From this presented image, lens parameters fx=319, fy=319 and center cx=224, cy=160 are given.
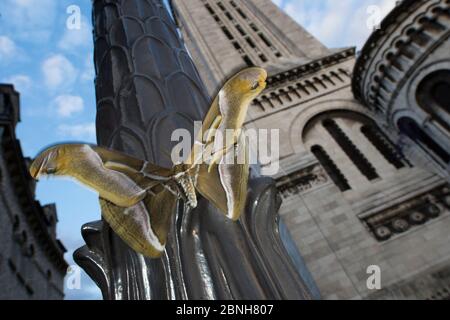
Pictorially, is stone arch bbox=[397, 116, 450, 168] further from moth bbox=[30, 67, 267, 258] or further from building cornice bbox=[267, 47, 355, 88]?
moth bbox=[30, 67, 267, 258]

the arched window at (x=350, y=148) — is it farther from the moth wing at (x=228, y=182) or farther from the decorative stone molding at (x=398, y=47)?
the moth wing at (x=228, y=182)

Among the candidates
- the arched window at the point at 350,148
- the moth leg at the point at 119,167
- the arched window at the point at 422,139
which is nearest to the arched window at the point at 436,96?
the arched window at the point at 422,139

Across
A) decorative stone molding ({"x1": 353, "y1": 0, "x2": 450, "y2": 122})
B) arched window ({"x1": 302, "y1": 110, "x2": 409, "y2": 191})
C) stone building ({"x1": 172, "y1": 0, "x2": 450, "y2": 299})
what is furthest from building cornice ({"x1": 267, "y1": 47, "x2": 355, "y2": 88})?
decorative stone molding ({"x1": 353, "y1": 0, "x2": 450, "y2": 122})

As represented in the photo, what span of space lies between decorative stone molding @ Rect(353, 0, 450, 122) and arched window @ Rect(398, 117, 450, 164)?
2.26ft

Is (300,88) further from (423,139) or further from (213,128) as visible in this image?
(213,128)

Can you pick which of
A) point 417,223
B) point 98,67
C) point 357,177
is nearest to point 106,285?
point 98,67

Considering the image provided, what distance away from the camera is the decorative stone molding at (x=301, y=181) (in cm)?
1130

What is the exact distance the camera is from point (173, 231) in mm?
1453

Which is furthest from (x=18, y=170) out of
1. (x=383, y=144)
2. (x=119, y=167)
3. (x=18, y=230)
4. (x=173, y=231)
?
(x=173, y=231)

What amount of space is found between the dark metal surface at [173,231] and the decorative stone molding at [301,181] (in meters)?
9.52

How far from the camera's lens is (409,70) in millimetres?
11414

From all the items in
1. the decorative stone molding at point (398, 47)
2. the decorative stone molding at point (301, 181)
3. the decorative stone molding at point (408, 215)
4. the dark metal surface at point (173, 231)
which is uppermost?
the decorative stone molding at point (398, 47)

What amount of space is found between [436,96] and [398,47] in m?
2.22

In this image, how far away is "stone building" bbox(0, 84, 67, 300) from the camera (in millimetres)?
15039
